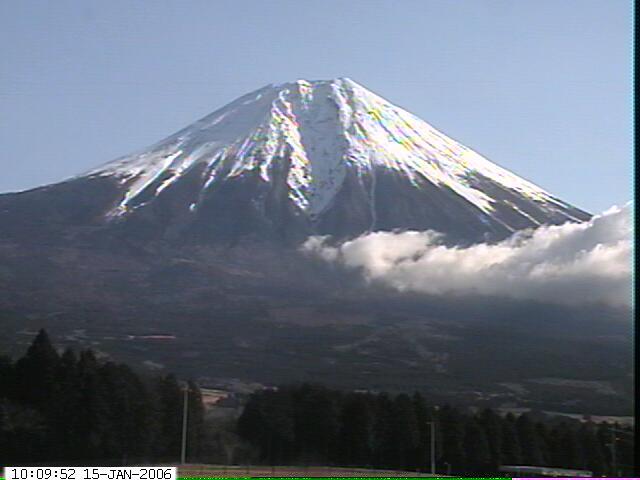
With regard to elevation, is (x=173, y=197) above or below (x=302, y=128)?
below

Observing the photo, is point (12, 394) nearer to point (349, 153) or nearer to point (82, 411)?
point (82, 411)

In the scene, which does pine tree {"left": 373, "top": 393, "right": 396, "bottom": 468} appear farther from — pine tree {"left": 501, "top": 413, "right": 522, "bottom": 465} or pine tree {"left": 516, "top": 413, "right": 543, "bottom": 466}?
pine tree {"left": 516, "top": 413, "right": 543, "bottom": 466}

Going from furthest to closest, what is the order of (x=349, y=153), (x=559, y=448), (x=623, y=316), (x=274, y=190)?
1. (x=349, y=153)
2. (x=274, y=190)
3. (x=623, y=316)
4. (x=559, y=448)

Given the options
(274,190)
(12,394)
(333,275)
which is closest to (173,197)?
(274,190)

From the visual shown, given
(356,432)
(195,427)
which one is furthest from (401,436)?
(195,427)

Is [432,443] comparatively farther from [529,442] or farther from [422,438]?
[529,442]

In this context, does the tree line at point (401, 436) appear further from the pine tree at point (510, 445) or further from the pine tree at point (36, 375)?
the pine tree at point (36, 375)
